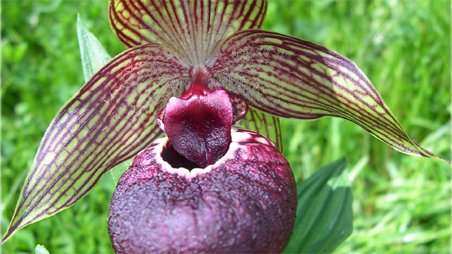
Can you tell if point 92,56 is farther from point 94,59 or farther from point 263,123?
point 263,123

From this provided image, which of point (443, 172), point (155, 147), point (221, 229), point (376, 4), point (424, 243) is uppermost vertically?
point (376, 4)

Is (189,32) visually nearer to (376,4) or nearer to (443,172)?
(443,172)

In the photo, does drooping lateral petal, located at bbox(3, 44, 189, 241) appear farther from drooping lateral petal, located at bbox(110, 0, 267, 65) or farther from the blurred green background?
the blurred green background

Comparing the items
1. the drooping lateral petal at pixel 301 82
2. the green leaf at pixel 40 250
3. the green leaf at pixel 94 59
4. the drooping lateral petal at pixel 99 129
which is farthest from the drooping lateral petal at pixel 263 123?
the green leaf at pixel 40 250

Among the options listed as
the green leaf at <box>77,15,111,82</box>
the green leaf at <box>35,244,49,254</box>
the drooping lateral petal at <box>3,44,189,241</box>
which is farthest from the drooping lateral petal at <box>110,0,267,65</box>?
the green leaf at <box>35,244,49,254</box>

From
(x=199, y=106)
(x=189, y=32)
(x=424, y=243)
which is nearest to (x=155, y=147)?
(x=199, y=106)

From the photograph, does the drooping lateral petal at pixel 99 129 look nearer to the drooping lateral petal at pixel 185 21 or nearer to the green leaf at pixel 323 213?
the drooping lateral petal at pixel 185 21

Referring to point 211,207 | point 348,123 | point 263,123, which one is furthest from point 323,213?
point 348,123
